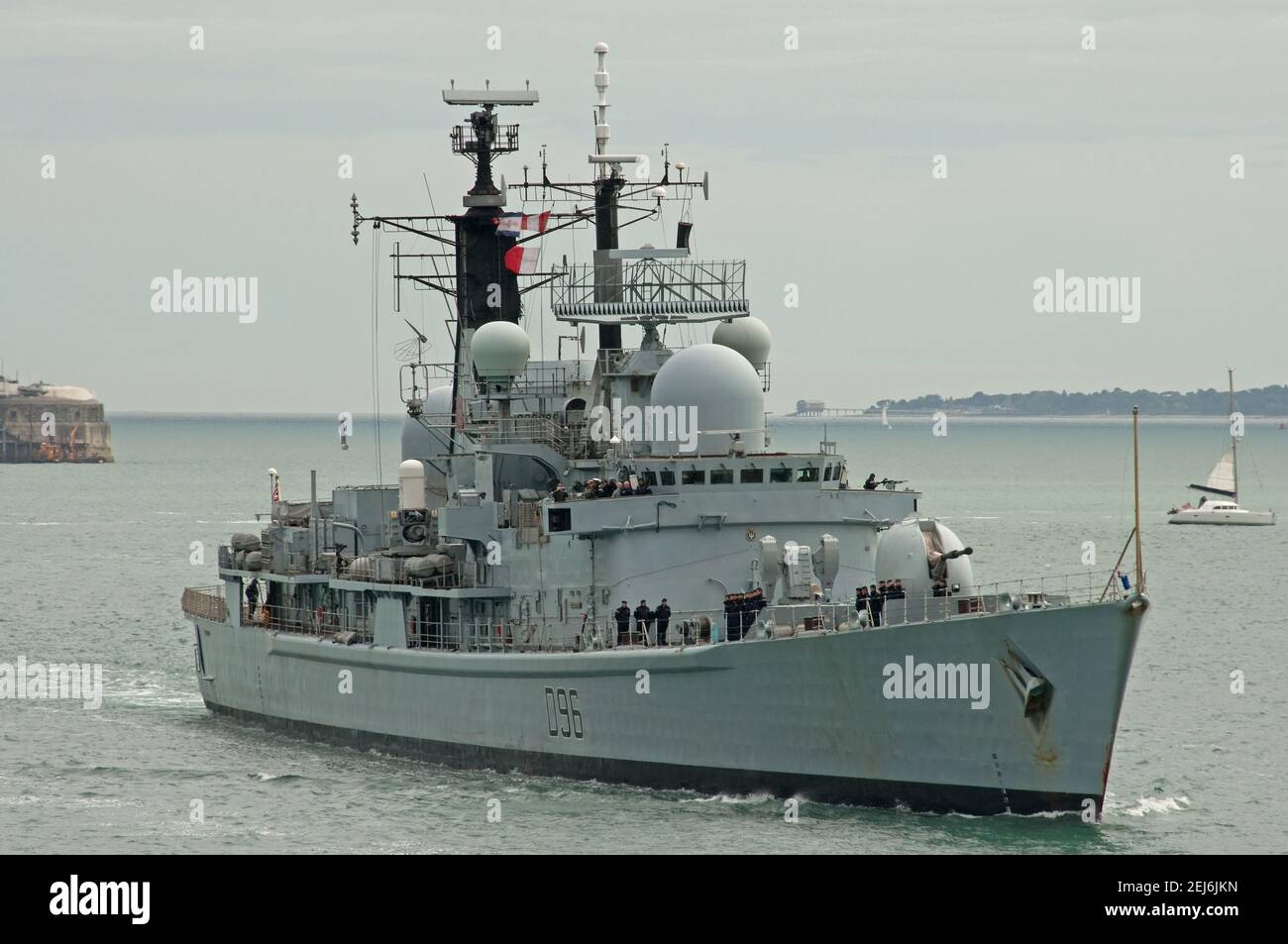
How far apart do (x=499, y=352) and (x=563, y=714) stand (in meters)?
8.10

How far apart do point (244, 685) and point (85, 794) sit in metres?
8.02

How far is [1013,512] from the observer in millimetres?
116688

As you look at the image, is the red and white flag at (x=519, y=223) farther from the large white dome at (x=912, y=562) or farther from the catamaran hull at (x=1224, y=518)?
the catamaran hull at (x=1224, y=518)

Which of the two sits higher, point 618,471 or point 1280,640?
point 618,471

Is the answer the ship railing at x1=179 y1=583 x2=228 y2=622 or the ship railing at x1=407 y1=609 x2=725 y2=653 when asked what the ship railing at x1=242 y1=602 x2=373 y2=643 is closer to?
the ship railing at x1=179 y1=583 x2=228 y2=622

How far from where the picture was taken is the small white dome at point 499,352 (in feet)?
127

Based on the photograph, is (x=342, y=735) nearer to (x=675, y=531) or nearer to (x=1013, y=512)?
(x=675, y=531)

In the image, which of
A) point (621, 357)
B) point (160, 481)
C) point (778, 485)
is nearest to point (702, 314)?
point (621, 357)

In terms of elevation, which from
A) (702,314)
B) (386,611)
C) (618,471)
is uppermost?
(702,314)

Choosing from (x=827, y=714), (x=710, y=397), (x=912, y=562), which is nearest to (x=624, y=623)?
(x=827, y=714)

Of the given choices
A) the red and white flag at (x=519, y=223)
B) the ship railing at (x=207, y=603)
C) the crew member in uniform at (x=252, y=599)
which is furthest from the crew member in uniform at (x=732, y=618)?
the ship railing at (x=207, y=603)

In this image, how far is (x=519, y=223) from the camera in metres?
42.2
